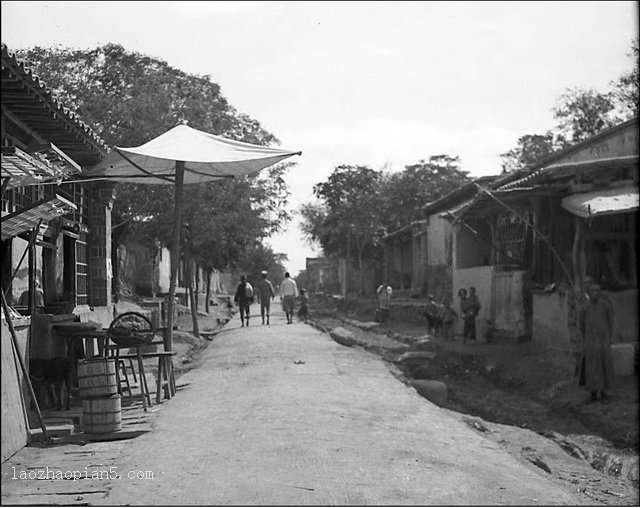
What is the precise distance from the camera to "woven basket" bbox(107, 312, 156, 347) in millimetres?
9484

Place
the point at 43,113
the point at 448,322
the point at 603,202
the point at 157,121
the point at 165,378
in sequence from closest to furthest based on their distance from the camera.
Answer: the point at 43,113, the point at 165,378, the point at 603,202, the point at 157,121, the point at 448,322

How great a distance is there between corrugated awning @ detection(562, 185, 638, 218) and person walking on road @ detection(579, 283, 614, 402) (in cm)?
118

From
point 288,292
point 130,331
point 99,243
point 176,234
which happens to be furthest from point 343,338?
point 130,331

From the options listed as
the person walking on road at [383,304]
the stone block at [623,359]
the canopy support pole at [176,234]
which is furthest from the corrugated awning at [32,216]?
the person walking on road at [383,304]

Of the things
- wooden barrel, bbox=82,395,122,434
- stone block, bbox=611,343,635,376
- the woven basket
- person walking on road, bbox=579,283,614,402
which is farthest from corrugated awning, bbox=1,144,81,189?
stone block, bbox=611,343,635,376

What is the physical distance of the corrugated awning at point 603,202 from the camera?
496 inches

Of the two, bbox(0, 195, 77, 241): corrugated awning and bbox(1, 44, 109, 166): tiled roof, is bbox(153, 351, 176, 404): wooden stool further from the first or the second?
bbox(0, 195, 77, 241): corrugated awning

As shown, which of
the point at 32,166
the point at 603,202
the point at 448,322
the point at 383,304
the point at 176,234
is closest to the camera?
the point at 32,166

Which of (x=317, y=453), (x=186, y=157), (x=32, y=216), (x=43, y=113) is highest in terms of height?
(x=43, y=113)

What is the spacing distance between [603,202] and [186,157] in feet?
22.3

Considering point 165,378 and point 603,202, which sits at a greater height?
point 603,202

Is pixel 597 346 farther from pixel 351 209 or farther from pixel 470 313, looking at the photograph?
pixel 351 209

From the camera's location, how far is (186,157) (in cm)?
965

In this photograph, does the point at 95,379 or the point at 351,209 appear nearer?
the point at 95,379
